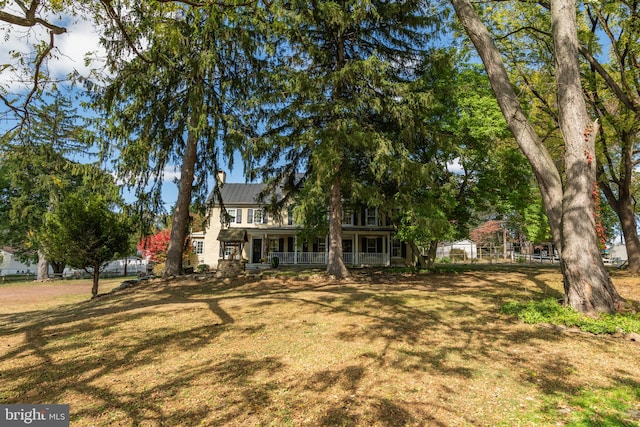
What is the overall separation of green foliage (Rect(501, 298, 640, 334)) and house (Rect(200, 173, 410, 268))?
17.8m

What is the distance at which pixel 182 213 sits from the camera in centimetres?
1536

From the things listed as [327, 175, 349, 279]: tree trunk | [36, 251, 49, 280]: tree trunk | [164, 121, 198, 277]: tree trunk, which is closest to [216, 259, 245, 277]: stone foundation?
[164, 121, 198, 277]: tree trunk

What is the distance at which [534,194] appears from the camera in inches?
650

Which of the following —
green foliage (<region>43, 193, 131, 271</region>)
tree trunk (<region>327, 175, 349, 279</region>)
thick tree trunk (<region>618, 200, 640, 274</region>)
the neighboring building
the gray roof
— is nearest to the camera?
green foliage (<region>43, 193, 131, 271</region>)

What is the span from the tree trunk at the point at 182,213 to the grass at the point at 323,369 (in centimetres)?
766

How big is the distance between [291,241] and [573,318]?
74.4 ft

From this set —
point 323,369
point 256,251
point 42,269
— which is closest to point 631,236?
point 323,369

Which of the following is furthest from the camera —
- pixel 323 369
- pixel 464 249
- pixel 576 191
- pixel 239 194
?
pixel 464 249

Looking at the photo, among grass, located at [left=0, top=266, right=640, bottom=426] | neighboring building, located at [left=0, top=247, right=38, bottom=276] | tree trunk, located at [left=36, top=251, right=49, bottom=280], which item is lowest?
neighboring building, located at [left=0, top=247, right=38, bottom=276]

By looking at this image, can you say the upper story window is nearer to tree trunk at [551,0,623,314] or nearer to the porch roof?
the porch roof

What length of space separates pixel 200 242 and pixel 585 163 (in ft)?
93.6

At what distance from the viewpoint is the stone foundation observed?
15156 millimetres

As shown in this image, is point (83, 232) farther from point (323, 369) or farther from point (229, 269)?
point (323, 369)

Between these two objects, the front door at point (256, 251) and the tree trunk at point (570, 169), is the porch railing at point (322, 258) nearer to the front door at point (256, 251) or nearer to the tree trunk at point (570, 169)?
the front door at point (256, 251)
